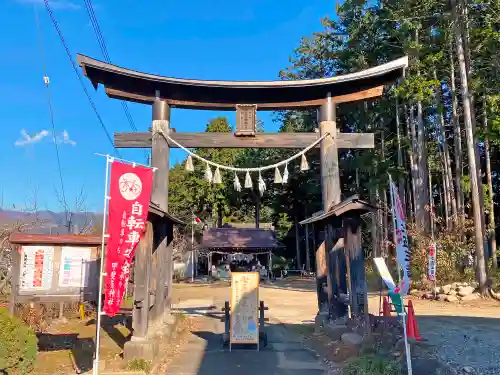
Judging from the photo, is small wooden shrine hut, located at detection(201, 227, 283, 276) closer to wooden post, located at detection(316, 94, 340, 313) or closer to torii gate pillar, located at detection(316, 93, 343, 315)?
torii gate pillar, located at detection(316, 93, 343, 315)

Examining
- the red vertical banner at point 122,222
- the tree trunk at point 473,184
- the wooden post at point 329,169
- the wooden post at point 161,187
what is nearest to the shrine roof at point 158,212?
the wooden post at point 161,187

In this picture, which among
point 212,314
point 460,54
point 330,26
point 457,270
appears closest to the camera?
point 212,314

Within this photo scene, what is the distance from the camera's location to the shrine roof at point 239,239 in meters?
26.3

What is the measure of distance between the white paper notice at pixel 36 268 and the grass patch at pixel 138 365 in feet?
6.46

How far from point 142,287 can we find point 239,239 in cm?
1988

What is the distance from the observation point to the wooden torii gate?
30.6 ft

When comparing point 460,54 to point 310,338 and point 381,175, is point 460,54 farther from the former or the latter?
point 310,338

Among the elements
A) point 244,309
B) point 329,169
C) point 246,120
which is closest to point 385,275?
point 244,309

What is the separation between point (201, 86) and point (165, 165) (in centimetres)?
203

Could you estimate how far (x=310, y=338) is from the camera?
30.8 ft

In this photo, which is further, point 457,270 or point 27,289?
point 457,270

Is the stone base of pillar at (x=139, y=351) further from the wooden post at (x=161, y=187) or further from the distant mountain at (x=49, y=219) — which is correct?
the distant mountain at (x=49, y=219)

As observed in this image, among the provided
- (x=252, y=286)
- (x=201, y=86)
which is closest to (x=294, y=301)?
(x=252, y=286)

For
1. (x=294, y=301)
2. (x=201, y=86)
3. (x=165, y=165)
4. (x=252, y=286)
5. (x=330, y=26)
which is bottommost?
(x=294, y=301)
